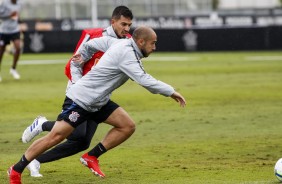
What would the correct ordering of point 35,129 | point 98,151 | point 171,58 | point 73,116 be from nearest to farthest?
point 73,116, point 98,151, point 35,129, point 171,58

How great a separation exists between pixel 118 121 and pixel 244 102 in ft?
32.4

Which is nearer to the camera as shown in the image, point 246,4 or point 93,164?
point 93,164

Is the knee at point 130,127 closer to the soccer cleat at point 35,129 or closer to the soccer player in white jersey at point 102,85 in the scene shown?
the soccer player in white jersey at point 102,85

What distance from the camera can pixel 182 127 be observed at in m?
16.0

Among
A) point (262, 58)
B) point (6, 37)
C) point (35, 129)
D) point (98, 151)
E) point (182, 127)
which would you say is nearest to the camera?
point (98, 151)

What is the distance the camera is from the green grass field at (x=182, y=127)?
11227 mm

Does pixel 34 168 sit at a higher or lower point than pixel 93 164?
lower

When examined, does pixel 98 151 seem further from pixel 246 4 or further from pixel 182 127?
pixel 246 4

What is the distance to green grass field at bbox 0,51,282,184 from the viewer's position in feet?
36.8

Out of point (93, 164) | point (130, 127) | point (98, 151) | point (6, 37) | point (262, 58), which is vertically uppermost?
point (130, 127)

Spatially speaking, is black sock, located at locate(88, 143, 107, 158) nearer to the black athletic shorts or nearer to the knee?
the knee

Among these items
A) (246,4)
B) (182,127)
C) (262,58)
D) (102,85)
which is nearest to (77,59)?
(102,85)

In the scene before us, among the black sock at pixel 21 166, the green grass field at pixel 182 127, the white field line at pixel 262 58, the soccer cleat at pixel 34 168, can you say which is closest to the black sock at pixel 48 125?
the soccer cleat at pixel 34 168

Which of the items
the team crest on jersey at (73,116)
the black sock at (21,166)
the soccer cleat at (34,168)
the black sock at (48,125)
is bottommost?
the soccer cleat at (34,168)
